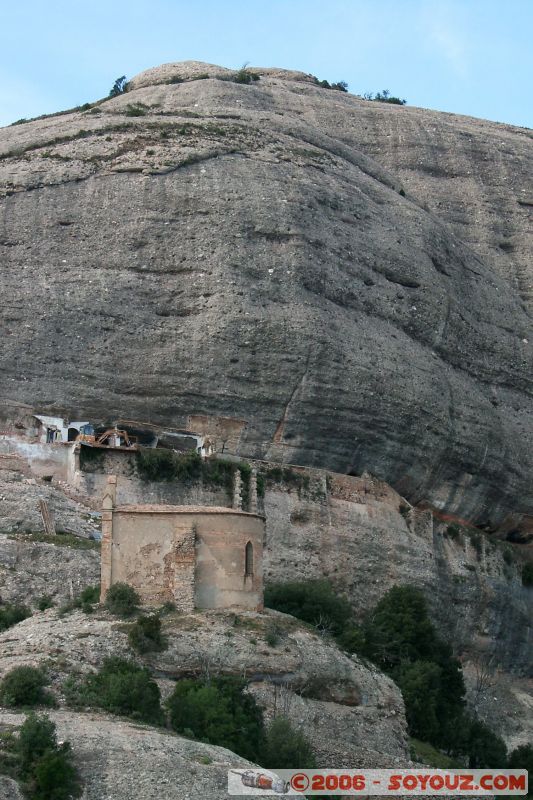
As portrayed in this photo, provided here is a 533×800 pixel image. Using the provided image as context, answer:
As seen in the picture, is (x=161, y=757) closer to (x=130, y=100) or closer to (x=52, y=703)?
(x=52, y=703)

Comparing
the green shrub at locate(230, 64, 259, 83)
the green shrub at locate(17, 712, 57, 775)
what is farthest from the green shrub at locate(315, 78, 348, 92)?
the green shrub at locate(17, 712, 57, 775)

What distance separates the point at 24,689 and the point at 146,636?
3.48 metres

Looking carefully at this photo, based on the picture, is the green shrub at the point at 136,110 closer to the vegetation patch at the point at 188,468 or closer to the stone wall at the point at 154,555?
the vegetation patch at the point at 188,468

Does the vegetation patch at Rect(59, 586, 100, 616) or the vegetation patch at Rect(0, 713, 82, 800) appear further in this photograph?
the vegetation patch at Rect(59, 586, 100, 616)

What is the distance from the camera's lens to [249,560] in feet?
130

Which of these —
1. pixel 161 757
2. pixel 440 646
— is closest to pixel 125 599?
pixel 161 757

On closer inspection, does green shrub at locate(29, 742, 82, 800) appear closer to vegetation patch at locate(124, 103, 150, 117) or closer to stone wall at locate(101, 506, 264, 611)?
stone wall at locate(101, 506, 264, 611)

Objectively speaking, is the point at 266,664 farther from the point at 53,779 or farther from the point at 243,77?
the point at 243,77

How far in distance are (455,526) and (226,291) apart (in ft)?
29.3

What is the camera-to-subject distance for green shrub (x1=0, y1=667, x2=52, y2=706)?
109ft

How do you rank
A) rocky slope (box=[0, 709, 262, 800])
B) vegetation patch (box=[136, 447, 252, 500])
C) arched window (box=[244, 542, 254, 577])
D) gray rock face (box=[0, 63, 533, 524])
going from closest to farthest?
rocky slope (box=[0, 709, 262, 800]), arched window (box=[244, 542, 254, 577]), vegetation patch (box=[136, 447, 252, 500]), gray rock face (box=[0, 63, 533, 524])

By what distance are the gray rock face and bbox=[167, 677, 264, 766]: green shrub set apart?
14902mm

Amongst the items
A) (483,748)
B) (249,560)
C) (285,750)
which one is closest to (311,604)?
(483,748)

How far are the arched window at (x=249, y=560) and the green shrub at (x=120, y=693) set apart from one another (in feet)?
16.1
